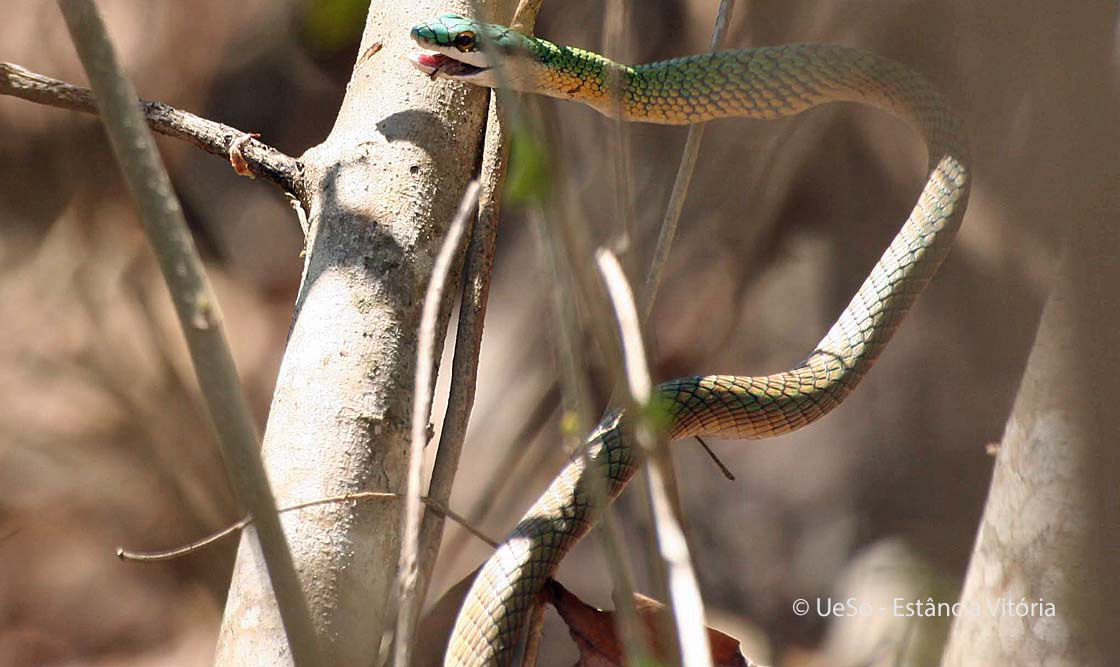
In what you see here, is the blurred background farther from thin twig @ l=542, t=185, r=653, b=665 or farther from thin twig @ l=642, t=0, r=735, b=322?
thin twig @ l=542, t=185, r=653, b=665

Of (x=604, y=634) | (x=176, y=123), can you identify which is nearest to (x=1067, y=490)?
(x=604, y=634)

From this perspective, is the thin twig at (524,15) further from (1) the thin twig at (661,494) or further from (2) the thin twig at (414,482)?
(1) the thin twig at (661,494)

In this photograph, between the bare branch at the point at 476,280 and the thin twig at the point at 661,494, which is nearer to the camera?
the thin twig at the point at 661,494

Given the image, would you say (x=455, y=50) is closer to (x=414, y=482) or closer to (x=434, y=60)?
(x=434, y=60)

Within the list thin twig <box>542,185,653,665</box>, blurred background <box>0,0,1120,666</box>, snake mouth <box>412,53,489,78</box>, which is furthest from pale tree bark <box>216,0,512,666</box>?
thin twig <box>542,185,653,665</box>

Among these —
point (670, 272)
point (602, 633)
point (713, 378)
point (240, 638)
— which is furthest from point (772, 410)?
point (670, 272)

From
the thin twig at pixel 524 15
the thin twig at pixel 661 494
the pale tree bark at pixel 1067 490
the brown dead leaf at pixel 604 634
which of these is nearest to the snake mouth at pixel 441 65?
the thin twig at pixel 524 15

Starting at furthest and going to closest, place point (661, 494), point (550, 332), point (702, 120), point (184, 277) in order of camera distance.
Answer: point (550, 332) < point (702, 120) < point (184, 277) < point (661, 494)
